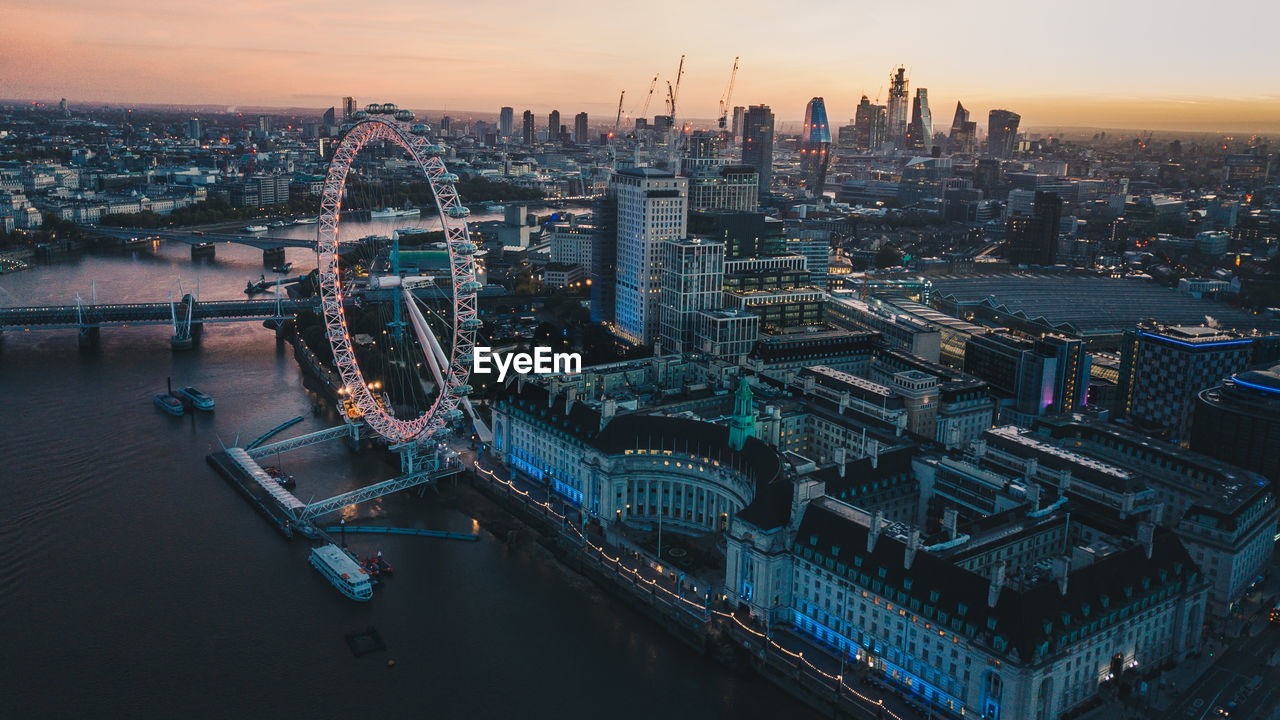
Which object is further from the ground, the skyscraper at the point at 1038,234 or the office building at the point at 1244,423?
the skyscraper at the point at 1038,234

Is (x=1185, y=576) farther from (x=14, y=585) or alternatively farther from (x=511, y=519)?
(x=14, y=585)

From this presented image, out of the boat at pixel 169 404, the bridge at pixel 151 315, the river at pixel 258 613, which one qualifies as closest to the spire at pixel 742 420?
the river at pixel 258 613

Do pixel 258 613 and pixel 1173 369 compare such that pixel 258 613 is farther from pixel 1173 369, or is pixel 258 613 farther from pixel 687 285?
pixel 1173 369

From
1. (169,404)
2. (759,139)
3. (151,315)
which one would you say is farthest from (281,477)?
(759,139)

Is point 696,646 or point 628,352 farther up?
point 628,352

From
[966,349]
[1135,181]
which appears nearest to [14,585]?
[966,349]

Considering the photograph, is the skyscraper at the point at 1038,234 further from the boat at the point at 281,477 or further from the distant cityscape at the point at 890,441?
the boat at the point at 281,477

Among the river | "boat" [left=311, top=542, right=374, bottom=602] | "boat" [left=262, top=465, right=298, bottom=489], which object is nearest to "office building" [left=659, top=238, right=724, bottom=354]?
the river
